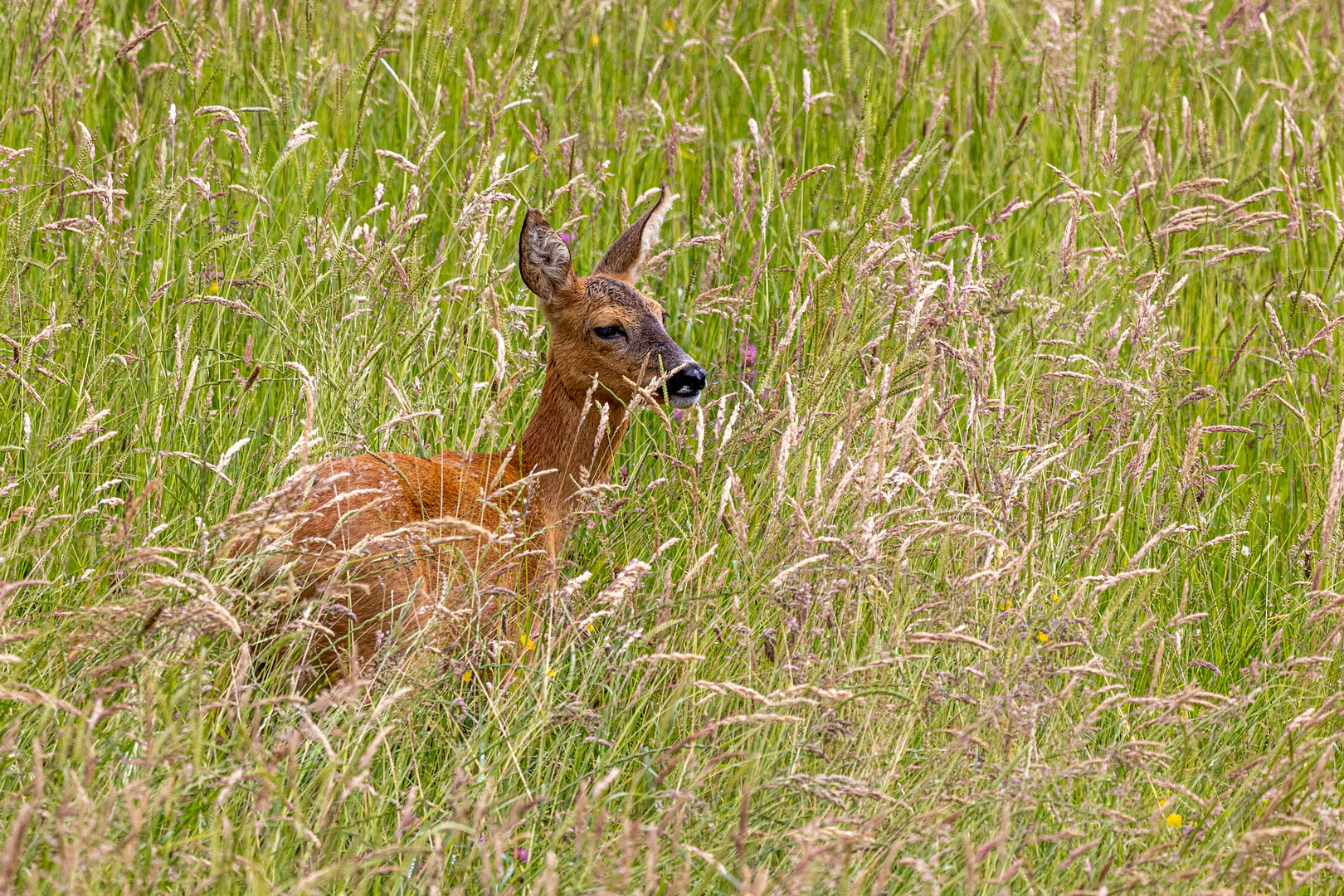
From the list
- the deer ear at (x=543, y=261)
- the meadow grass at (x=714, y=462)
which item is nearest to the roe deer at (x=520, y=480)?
the deer ear at (x=543, y=261)

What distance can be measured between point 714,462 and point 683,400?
3.12 ft

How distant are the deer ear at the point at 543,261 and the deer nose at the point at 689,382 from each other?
1.99 ft

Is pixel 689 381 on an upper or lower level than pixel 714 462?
lower

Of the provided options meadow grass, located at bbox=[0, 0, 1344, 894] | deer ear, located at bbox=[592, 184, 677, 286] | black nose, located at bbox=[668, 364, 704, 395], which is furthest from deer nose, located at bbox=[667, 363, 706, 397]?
deer ear, located at bbox=[592, 184, 677, 286]

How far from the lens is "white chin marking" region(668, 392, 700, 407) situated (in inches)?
173

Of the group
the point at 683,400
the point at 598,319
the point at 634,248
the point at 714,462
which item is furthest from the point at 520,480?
the point at 634,248

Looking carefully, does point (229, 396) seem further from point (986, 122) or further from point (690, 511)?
point (986, 122)

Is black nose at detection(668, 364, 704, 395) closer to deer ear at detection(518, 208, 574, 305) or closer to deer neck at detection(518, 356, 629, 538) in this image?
deer neck at detection(518, 356, 629, 538)

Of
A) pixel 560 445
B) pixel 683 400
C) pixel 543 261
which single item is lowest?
pixel 560 445

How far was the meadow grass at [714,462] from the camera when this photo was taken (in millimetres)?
2549

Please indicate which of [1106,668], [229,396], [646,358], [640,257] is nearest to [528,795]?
[1106,668]

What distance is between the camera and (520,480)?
10.4 ft

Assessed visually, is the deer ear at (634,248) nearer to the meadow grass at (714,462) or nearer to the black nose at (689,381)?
the meadow grass at (714,462)

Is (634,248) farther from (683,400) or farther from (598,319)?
(683,400)
